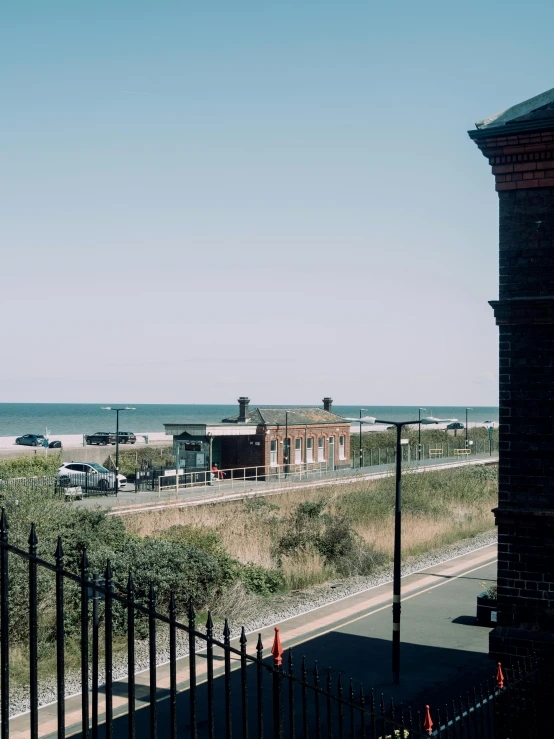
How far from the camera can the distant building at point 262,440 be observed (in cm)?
4941

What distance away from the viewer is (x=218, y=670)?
51.2 feet

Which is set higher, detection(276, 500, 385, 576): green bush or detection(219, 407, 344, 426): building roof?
detection(219, 407, 344, 426): building roof

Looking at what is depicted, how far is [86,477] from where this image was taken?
146 feet

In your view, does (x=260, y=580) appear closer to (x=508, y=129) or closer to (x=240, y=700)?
(x=240, y=700)

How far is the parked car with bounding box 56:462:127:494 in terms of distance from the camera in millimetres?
45062

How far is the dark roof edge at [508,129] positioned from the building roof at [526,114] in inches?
0.5

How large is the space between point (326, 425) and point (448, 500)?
17.2 m

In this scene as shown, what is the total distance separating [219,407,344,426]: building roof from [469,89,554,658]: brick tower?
39.6 metres

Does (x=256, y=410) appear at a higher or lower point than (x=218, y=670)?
higher

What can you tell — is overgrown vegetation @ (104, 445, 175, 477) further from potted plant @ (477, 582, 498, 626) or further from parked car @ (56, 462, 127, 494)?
potted plant @ (477, 582, 498, 626)

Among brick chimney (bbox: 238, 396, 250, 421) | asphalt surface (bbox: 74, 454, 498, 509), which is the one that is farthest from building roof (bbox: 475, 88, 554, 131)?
brick chimney (bbox: 238, 396, 250, 421)

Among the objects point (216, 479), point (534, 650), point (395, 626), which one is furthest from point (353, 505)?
point (534, 650)

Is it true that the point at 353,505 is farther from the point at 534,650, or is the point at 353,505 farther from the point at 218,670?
the point at 534,650

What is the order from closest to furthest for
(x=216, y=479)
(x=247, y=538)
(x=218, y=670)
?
(x=218, y=670) < (x=247, y=538) < (x=216, y=479)
